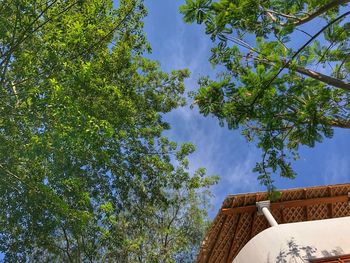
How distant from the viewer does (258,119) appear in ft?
21.7

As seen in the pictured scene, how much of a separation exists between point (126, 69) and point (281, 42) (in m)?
6.44

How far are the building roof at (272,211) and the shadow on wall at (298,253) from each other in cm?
Result: 166

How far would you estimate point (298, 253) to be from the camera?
23.5ft

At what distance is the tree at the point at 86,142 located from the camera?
7.60m

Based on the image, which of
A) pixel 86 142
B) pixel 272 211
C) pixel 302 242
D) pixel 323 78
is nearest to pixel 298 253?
pixel 302 242

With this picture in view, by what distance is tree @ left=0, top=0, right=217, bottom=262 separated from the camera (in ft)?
24.9

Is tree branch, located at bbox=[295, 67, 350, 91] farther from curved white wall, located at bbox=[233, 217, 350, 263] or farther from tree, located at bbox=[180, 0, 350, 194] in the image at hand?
curved white wall, located at bbox=[233, 217, 350, 263]

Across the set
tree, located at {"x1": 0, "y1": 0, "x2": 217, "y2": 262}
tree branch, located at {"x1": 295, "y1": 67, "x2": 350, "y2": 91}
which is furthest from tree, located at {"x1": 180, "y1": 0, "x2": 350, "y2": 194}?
tree, located at {"x1": 0, "y1": 0, "x2": 217, "y2": 262}

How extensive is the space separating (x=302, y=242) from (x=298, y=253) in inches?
11.3

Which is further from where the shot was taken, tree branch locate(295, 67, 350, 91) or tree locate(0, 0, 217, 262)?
tree locate(0, 0, 217, 262)

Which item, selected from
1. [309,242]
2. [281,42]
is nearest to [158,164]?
[309,242]

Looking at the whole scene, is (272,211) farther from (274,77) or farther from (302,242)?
(274,77)

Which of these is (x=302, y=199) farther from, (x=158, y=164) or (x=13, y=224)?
(x=13, y=224)

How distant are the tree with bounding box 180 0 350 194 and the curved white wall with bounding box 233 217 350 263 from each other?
1.41m
